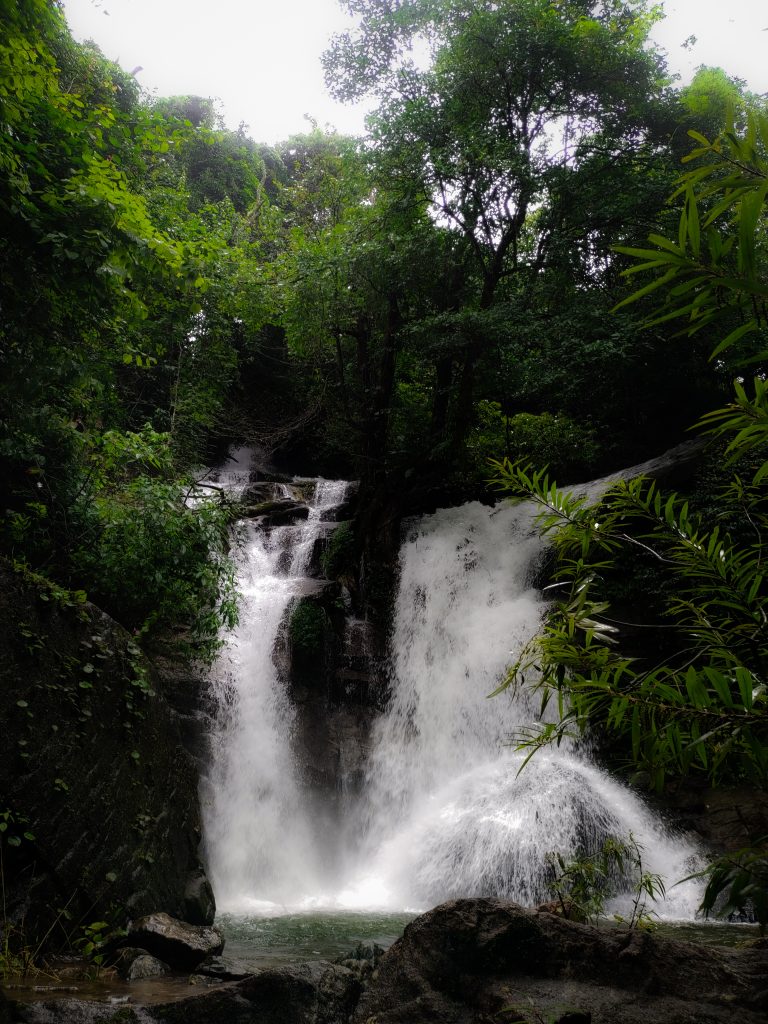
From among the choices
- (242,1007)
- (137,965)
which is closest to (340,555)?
(137,965)

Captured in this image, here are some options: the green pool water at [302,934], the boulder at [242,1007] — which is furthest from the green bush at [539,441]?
the boulder at [242,1007]

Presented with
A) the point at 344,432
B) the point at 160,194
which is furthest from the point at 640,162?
the point at 160,194

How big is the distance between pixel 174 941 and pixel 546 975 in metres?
2.92

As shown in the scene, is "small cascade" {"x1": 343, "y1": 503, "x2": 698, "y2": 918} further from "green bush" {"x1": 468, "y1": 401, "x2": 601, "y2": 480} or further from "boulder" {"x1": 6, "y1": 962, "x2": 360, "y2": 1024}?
"boulder" {"x1": 6, "y1": 962, "x2": 360, "y2": 1024}

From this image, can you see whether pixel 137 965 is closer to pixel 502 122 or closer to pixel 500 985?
pixel 500 985

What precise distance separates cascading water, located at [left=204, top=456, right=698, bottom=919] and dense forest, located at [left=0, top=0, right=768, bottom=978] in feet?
3.91

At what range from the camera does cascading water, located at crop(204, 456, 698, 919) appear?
7.12 metres

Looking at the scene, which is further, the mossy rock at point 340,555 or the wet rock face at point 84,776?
the mossy rock at point 340,555

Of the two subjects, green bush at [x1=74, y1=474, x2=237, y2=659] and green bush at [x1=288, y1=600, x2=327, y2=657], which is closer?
green bush at [x1=74, y1=474, x2=237, y2=659]

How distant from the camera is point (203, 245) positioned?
25.2 ft

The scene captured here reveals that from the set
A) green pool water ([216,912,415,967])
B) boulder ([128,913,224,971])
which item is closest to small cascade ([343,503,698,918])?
green pool water ([216,912,415,967])

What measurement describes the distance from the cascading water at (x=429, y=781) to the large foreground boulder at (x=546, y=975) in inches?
113

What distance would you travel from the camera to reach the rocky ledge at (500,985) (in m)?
2.47

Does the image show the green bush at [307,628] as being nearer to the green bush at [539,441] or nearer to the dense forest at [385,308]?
the dense forest at [385,308]
